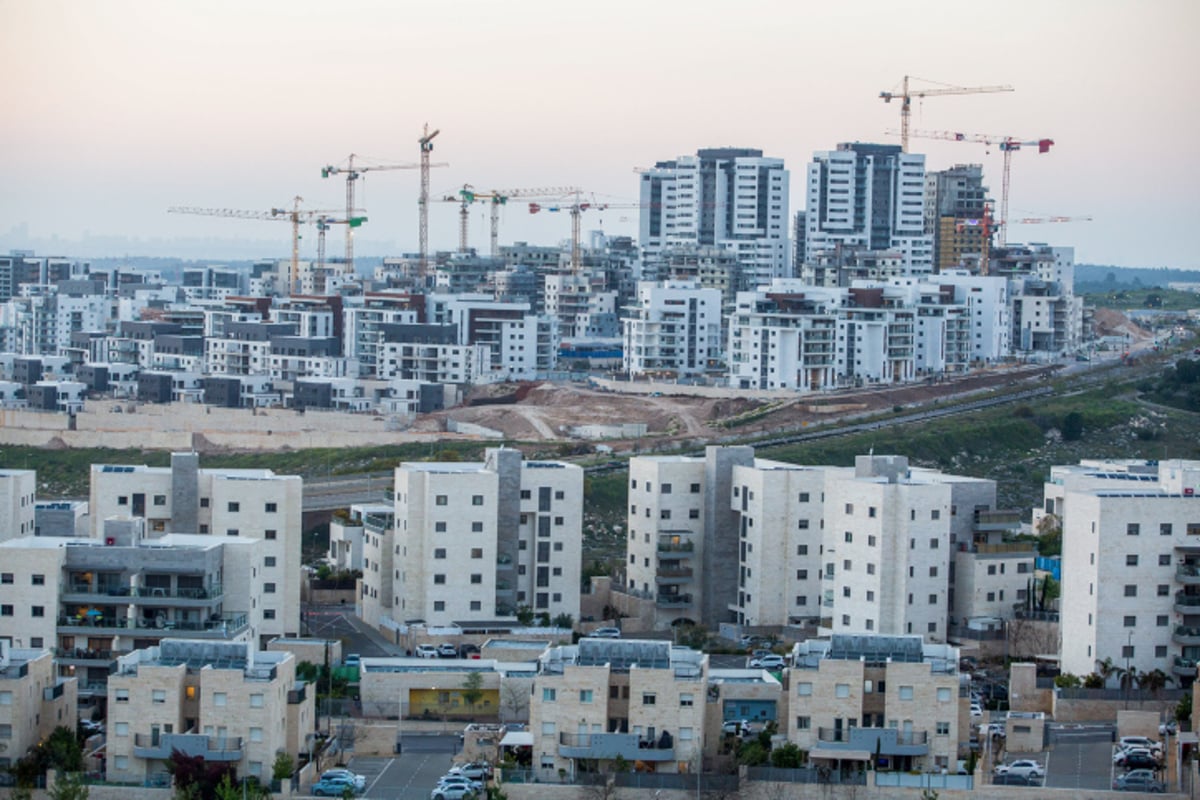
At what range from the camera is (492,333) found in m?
59.4

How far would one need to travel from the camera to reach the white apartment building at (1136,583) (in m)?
23.1

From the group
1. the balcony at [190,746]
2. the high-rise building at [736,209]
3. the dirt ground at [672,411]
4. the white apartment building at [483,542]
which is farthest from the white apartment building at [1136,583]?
the high-rise building at [736,209]

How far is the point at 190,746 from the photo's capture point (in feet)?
63.4

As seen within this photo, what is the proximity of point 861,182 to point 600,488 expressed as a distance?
35.8 metres

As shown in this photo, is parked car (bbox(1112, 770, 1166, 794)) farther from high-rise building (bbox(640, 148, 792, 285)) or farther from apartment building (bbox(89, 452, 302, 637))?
high-rise building (bbox(640, 148, 792, 285))

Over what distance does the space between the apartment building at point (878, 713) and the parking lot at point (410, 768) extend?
3.19 metres

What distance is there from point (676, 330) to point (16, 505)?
34.2 meters

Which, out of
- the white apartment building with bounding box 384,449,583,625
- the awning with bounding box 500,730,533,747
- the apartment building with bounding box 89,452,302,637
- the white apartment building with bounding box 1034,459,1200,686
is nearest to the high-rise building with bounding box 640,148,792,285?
the white apartment building with bounding box 384,449,583,625

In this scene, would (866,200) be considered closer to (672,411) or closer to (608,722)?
(672,411)

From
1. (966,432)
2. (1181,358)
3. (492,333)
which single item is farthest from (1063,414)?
(492,333)

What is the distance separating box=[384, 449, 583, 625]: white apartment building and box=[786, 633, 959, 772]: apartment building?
22.8ft

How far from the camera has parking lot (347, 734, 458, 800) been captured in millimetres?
19484

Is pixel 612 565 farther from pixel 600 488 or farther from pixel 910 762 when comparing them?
pixel 910 762

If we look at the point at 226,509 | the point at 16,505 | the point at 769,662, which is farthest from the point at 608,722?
the point at 16,505
